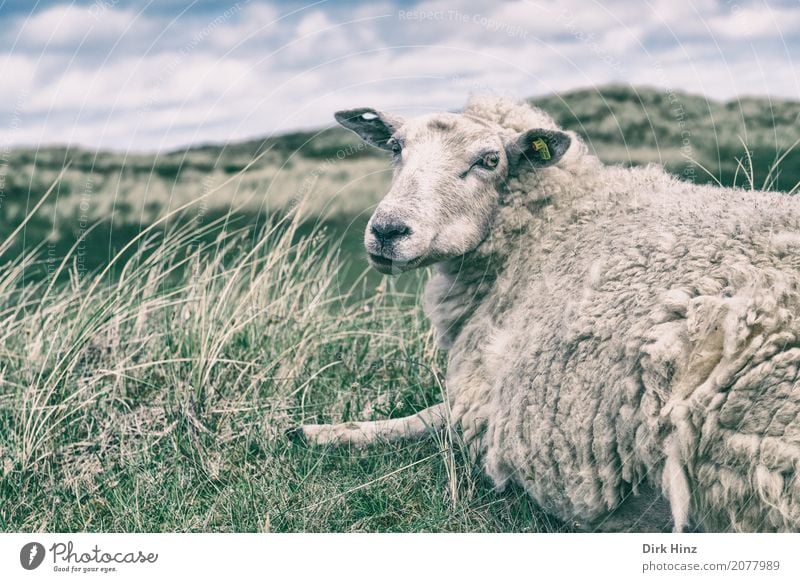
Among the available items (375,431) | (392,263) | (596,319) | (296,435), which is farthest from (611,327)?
(296,435)

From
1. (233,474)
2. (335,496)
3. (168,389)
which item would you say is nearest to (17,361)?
(168,389)

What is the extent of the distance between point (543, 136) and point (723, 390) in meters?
1.70

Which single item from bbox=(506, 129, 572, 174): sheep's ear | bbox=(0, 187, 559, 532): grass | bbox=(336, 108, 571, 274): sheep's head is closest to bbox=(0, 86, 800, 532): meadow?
bbox=(0, 187, 559, 532): grass

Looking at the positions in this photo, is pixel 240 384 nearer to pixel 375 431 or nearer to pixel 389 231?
pixel 375 431

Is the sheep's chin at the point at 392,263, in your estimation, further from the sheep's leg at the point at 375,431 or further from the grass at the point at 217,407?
the sheep's leg at the point at 375,431

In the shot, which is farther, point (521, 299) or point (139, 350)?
point (139, 350)

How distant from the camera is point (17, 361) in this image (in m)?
5.59

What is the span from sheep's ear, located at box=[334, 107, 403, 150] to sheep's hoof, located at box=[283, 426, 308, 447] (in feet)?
5.28

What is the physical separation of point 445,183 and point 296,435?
4.91 feet

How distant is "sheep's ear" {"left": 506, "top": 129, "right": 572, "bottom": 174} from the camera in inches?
180

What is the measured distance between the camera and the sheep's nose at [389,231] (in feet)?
14.1

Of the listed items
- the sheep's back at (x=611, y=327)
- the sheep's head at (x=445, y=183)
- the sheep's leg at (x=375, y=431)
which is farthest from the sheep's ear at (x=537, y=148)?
the sheep's leg at (x=375, y=431)

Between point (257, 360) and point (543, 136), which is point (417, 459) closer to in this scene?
point (257, 360)
